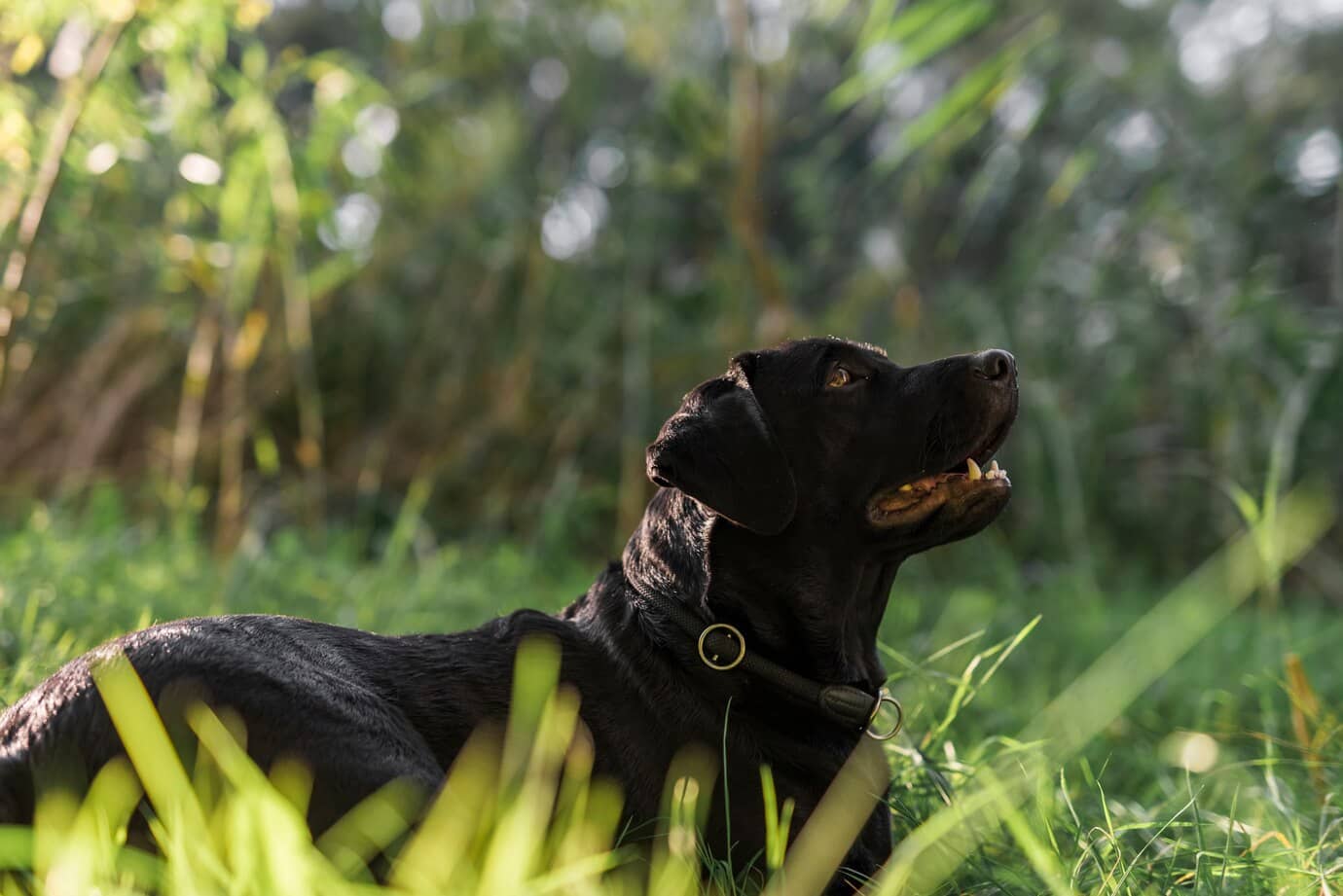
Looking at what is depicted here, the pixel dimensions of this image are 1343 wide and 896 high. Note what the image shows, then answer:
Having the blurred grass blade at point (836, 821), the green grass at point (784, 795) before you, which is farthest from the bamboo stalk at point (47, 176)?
the blurred grass blade at point (836, 821)

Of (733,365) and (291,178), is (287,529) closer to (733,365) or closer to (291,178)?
(291,178)

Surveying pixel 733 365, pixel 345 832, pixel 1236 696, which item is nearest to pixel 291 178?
pixel 733 365

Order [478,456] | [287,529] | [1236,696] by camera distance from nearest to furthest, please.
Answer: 1. [1236,696]
2. [287,529]
3. [478,456]

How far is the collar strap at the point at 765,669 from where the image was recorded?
227cm

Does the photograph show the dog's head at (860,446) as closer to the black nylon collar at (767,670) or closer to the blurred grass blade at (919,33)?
the black nylon collar at (767,670)

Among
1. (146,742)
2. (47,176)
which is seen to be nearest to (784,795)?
(146,742)

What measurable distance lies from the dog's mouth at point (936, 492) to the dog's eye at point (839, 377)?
26 centimetres

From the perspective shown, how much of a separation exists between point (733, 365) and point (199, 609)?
1912 millimetres

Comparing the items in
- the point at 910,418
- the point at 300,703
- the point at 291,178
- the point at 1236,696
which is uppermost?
the point at 291,178

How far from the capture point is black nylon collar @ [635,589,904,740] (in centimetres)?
227

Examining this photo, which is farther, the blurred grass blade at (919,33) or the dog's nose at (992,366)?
the blurred grass blade at (919,33)

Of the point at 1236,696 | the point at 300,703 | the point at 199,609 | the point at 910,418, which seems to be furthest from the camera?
the point at 1236,696

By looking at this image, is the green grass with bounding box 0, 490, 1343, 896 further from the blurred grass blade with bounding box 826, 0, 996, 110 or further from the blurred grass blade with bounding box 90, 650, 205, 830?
the blurred grass blade with bounding box 826, 0, 996, 110

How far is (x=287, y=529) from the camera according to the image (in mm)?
5168
